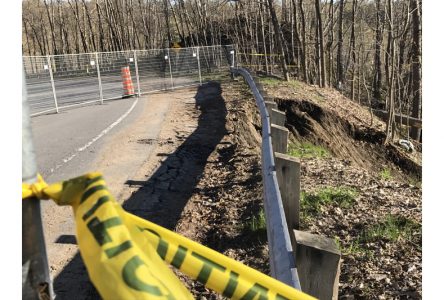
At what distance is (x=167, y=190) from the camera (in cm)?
627

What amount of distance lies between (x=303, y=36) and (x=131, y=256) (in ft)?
72.8

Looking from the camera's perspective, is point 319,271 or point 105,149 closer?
point 319,271

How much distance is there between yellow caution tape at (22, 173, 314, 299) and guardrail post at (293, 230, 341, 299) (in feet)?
2.52

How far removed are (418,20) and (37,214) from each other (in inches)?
763

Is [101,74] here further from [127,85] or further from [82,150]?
[82,150]

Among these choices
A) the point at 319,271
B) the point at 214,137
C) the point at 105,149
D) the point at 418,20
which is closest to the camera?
the point at 319,271

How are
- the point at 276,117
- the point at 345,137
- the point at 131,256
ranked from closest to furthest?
the point at 131,256
the point at 276,117
the point at 345,137

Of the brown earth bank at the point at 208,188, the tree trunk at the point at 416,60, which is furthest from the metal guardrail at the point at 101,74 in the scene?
the tree trunk at the point at 416,60

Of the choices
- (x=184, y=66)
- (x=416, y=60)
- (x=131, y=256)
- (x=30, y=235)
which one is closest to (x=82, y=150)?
(x=30, y=235)

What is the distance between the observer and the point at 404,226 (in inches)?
203

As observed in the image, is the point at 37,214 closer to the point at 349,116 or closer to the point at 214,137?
the point at 214,137

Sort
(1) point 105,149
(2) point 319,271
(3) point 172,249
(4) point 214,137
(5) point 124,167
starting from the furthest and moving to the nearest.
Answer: (4) point 214,137, (1) point 105,149, (5) point 124,167, (2) point 319,271, (3) point 172,249

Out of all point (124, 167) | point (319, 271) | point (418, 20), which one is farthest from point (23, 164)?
point (418, 20)

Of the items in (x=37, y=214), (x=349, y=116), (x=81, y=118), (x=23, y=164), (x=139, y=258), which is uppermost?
(x=23, y=164)
